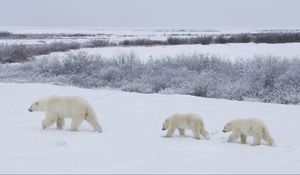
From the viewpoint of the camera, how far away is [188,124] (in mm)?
9102

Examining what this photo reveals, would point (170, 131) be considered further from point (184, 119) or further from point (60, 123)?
point (60, 123)

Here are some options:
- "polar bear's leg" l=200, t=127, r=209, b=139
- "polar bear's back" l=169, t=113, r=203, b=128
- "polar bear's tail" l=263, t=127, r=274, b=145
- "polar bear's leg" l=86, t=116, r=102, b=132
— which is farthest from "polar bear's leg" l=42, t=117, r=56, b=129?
"polar bear's tail" l=263, t=127, r=274, b=145

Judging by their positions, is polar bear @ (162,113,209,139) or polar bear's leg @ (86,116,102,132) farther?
polar bear's leg @ (86,116,102,132)

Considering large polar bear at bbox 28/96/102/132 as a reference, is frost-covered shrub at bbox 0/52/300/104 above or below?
below

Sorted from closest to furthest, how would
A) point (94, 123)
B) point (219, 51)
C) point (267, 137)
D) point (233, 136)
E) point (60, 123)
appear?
point (267, 137) → point (233, 136) → point (94, 123) → point (60, 123) → point (219, 51)

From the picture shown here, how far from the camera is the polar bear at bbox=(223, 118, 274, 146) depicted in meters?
8.66

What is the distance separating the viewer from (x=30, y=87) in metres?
17.1

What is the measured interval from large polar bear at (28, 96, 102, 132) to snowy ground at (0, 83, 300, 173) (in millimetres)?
223

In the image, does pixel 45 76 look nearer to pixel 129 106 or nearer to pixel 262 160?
pixel 129 106

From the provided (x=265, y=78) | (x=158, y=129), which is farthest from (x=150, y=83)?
(x=158, y=129)

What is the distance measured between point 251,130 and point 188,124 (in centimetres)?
118

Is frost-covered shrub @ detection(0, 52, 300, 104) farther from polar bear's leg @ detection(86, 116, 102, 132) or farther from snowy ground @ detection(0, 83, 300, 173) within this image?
polar bear's leg @ detection(86, 116, 102, 132)

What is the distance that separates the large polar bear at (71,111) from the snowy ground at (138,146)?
22cm

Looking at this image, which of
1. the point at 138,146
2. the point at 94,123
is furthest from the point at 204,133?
the point at 94,123
